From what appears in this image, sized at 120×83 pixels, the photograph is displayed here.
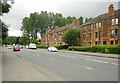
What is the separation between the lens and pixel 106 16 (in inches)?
2687

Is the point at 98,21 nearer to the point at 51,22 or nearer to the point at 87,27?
the point at 87,27

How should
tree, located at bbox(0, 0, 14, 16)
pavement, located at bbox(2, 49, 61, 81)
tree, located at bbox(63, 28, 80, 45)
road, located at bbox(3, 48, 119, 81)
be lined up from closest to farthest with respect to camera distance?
pavement, located at bbox(2, 49, 61, 81) → road, located at bbox(3, 48, 119, 81) → tree, located at bbox(0, 0, 14, 16) → tree, located at bbox(63, 28, 80, 45)

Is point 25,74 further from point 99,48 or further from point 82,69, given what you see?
point 99,48

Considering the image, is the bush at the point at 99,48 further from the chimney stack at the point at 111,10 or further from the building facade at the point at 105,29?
the chimney stack at the point at 111,10

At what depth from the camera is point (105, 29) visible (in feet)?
223

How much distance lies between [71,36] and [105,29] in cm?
1470

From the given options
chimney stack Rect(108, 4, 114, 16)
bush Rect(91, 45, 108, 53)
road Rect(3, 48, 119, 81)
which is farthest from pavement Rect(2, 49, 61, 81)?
chimney stack Rect(108, 4, 114, 16)

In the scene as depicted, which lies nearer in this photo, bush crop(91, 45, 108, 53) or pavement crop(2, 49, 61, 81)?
pavement crop(2, 49, 61, 81)

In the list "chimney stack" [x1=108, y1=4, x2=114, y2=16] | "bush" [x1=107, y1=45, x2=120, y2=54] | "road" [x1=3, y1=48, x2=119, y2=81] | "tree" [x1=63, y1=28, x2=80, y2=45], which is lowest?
"road" [x1=3, y1=48, x2=119, y2=81]

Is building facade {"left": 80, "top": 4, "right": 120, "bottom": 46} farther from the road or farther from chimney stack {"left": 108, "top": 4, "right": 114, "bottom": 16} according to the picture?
the road

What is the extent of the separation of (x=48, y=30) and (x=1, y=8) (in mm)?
102006

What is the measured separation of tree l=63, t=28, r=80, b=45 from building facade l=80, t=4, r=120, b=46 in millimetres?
3942

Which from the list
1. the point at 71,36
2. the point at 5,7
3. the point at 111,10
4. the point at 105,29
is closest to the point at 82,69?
the point at 5,7

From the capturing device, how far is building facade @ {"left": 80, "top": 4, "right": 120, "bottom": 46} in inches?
2496
